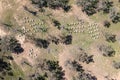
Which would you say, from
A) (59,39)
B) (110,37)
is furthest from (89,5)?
(59,39)

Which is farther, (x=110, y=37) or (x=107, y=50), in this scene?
(x=110, y=37)

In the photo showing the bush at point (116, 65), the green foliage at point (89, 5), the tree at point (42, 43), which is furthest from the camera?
the green foliage at point (89, 5)

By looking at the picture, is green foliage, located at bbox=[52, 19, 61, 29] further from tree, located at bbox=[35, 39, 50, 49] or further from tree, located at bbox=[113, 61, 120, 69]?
tree, located at bbox=[113, 61, 120, 69]

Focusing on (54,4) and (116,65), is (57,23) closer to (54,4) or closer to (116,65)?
(54,4)

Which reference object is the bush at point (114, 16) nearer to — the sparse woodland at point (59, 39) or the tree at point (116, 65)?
the sparse woodland at point (59, 39)

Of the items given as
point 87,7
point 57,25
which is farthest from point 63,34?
point 87,7

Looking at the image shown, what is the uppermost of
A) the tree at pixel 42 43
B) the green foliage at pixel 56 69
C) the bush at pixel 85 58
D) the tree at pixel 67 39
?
the tree at pixel 67 39

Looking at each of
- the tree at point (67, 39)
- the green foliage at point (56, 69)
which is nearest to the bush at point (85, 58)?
the tree at point (67, 39)

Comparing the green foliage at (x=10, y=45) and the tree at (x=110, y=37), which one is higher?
the tree at (x=110, y=37)

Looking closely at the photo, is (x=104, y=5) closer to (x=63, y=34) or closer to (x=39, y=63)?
(x=63, y=34)

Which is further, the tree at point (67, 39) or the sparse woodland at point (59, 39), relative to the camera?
the tree at point (67, 39)

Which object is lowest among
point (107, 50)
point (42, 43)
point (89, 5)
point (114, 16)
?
point (107, 50)
